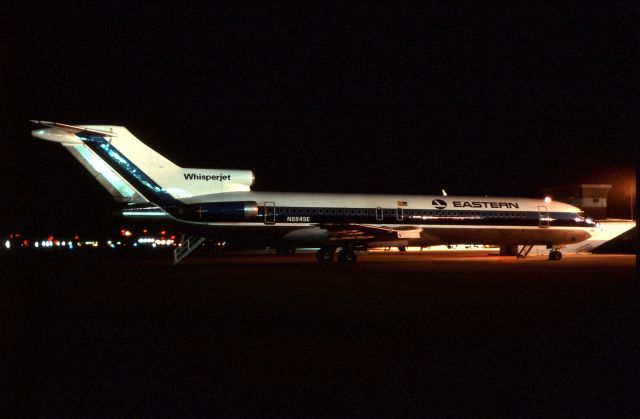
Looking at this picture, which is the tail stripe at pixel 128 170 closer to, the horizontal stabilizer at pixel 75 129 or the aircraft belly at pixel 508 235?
the horizontal stabilizer at pixel 75 129

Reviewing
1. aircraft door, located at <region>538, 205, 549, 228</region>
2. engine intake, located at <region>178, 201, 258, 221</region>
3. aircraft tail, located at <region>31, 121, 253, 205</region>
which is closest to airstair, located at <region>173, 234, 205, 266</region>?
engine intake, located at <region>178, 201, 258, 221</region>

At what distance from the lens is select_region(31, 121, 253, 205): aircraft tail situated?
21891 mm

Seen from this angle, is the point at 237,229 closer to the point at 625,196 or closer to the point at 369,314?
the point at 369,314

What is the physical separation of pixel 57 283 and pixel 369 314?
993 centimetres

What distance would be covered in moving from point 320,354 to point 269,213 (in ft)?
58.3

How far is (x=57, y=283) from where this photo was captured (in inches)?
617

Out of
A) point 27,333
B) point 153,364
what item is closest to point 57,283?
point 27,333

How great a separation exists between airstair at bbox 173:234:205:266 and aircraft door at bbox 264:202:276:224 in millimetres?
2881

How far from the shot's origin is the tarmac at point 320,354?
486 centimetres

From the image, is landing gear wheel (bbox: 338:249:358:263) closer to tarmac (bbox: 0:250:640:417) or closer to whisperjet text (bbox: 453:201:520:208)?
whisperjet text (bbox: 453:201:520:208)

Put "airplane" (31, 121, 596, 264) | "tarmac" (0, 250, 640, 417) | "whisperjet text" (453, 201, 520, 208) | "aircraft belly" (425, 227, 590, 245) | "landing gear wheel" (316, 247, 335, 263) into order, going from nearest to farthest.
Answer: "tarmac" (0, 250, 640, 417)
"airplane" (31, 121, 596, 264)
"landing gear wheel" (316, 247, 335, 263)
"aircraft belly" (425, 227, 590, 245)
"whisperjet text" (453, 201, 520, 208)

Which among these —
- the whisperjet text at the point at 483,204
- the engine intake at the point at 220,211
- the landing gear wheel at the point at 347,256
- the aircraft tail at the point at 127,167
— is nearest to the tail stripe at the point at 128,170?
the aircraft tail at the point at 127,167

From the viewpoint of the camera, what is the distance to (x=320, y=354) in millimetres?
6594

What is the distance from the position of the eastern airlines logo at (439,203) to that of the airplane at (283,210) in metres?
0.05
